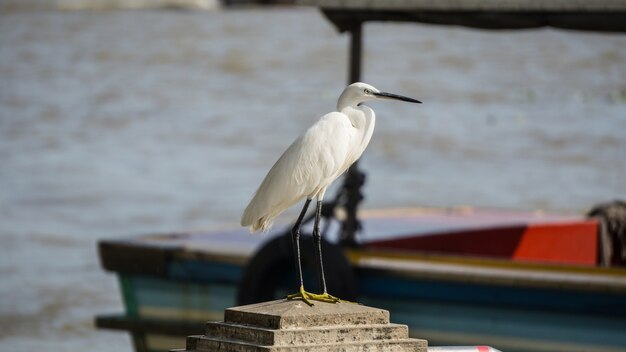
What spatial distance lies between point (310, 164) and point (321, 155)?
0.04m

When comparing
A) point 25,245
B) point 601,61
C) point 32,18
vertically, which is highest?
point 32,18

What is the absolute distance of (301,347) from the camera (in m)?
4.29

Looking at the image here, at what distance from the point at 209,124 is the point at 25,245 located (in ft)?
33.4

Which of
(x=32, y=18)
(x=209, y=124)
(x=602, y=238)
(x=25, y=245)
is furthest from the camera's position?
(x=32, y=18)

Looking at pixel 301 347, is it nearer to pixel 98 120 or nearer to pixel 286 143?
pixel 286 143

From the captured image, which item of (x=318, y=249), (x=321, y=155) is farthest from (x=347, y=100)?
(x=318, y=249)

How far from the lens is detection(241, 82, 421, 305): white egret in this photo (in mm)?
4797

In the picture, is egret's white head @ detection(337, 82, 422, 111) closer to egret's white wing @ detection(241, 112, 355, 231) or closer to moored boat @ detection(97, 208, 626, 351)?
egret's white wing @ detection(241, 112, 355, 231)

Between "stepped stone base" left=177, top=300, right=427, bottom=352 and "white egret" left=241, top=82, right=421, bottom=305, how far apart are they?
0.32m

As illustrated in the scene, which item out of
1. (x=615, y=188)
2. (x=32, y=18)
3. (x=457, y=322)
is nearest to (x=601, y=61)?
(x=615, y=188)

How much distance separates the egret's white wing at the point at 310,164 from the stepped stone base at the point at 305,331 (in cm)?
45

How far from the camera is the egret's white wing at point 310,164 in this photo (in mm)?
4797

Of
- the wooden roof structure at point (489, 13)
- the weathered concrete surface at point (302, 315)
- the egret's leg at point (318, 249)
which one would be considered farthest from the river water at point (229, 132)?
the weathered concrete surface at point (302, 315)

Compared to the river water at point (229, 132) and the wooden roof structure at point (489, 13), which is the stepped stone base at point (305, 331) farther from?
the river water at point (229, 132)
